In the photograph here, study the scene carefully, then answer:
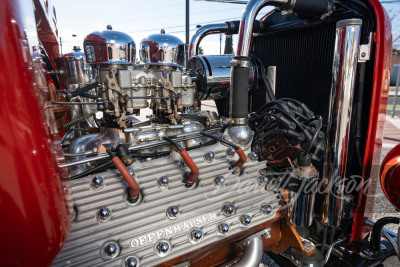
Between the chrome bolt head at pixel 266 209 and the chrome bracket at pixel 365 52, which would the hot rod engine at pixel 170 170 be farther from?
the chrome bracket at pixel 365 52

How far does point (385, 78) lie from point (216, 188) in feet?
3.51

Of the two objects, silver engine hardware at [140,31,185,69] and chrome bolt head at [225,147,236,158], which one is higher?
silver engine hardware at [140,31,185,69]

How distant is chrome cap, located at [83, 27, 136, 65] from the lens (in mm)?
1117

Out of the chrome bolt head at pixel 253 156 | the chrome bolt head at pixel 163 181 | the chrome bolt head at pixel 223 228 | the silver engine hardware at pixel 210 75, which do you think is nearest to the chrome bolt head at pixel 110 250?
the chrome bolt head at pixel 163 181

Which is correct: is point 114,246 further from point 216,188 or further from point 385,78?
point 385,78

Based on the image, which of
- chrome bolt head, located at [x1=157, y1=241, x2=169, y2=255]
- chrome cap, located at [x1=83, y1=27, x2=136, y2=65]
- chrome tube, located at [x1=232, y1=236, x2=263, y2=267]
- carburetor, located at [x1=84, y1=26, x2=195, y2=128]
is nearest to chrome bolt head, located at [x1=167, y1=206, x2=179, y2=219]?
chrome bolt head, located at [x1=157, y1=241, x2=169, y2=255]

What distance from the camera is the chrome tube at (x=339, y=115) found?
1.25 m

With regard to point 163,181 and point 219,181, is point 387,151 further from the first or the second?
point 163,181

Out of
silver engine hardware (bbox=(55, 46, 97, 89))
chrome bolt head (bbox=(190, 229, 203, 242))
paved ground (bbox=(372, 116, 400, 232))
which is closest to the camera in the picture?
chrome bolt head (bbox=(190, 229, 203, 242))

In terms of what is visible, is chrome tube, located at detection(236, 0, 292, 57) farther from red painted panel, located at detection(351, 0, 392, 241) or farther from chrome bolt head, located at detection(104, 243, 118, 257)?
chrome bolt head, located at detection(104, 243, 118, 257)

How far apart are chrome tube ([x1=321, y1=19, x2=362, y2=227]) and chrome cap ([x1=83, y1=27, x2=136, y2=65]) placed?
1.03m

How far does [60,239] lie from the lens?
0.54 metres

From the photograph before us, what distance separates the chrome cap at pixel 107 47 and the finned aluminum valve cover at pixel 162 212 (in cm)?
48

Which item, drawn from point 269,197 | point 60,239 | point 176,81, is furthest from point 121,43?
point 269,197
